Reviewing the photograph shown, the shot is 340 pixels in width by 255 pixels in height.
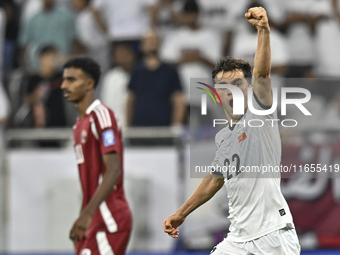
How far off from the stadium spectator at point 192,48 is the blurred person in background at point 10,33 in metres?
2.63

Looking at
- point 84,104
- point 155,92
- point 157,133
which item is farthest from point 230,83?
point 155,92

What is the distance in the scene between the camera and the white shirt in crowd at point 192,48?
346 inches

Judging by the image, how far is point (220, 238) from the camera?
7914mm

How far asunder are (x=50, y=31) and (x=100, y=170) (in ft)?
16.3

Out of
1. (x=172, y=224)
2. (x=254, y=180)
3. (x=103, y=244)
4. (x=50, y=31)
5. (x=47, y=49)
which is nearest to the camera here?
(x=254, y=180)

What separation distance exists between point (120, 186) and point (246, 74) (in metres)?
1.75

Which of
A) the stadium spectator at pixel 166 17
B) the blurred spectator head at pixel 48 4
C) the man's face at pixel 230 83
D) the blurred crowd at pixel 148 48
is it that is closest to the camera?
the man's face at pixel 230 83

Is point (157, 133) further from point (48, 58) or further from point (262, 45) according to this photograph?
point (262, 45)

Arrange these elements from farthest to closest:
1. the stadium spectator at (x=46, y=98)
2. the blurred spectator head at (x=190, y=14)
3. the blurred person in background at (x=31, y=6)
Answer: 1. the blurred person in background at (x=31, y=6)
2. the blurred spectator head at (x=190, y=14)
3. the stadium spectator at (x=46, y=98)

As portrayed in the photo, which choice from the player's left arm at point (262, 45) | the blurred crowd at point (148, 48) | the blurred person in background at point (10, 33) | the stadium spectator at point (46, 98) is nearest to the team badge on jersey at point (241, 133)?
the player's left arm at point (262, 45)

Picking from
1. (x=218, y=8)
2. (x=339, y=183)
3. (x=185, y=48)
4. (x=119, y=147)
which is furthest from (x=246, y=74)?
(x=218, y=8)

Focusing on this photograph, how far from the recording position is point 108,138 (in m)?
5.11

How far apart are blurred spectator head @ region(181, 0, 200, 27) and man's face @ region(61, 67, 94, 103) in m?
3.86

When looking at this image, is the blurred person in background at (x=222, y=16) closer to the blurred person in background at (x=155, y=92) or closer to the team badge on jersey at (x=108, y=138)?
the blurred person in background at (x=155, y=92)
